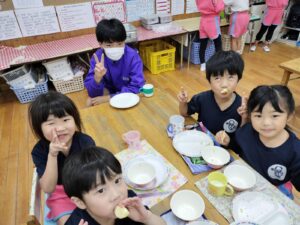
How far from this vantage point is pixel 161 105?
160 centimetres

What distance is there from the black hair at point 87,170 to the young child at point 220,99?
0.68 metres

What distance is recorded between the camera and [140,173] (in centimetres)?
112

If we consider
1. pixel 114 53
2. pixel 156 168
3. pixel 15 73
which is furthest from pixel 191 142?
pixel 15 73

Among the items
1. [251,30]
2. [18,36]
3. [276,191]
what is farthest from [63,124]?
[251,30]

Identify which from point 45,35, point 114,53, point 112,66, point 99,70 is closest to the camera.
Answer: point 99,70

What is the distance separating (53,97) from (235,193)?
91 cm

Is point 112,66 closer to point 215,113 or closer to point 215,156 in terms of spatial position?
point 215,113

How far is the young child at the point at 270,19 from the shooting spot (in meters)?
4.16

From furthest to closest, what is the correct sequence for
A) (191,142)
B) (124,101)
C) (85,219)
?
(124,101)
(191,142)
(85,219)

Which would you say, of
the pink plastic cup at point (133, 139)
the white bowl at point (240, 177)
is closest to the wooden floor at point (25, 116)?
the pink plastic cup at point (133, 139)

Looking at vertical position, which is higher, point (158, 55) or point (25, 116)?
point (158, 55)

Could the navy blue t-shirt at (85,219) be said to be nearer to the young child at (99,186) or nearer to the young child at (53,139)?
the young child at (99,186)

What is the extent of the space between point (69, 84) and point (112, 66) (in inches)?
56.7

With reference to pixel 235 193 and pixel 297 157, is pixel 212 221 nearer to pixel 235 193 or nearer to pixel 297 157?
pixel 235 193
